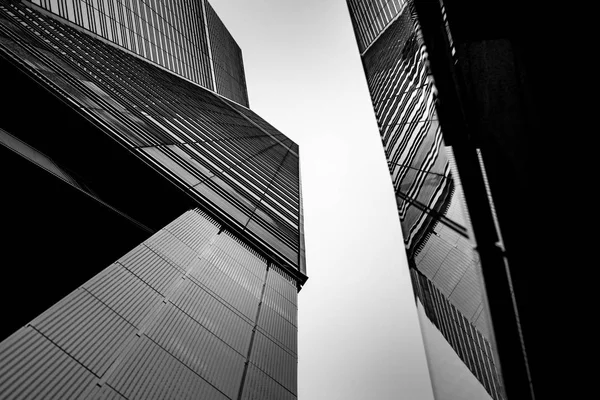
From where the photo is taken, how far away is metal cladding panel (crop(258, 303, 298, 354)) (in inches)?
336

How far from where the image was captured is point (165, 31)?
42344 millimetres

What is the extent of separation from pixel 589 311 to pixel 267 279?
23.5 ft

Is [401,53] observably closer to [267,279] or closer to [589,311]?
[267,279]

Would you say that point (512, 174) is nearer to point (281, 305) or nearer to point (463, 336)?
point (463, 336)

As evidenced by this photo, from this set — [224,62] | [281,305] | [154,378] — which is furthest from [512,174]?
[224,62]

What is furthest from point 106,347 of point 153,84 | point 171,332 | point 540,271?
point 153,84

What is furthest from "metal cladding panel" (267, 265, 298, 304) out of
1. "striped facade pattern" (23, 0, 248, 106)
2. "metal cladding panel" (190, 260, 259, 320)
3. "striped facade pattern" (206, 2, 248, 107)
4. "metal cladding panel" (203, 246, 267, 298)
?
"striped facade pattern" (206, 2, 248, 107)

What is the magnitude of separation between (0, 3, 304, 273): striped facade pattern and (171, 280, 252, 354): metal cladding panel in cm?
391

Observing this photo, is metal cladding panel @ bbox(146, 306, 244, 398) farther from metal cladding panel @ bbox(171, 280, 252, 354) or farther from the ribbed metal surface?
the ribbed metal surface

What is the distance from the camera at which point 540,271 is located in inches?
190

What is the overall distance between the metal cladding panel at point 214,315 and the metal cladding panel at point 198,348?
159mm

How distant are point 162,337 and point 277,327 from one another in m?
3.44

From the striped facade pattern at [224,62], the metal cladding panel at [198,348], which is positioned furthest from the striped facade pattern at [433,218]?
the striped facade pattern at [224,62]

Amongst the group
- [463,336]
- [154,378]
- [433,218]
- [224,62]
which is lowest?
[154,378]
